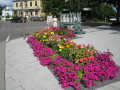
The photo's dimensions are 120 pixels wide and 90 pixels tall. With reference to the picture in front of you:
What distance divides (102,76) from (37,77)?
6.61 feet

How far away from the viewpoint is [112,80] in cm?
515

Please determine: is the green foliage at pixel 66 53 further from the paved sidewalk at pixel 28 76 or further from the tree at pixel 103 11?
the tree at pixel 103 11

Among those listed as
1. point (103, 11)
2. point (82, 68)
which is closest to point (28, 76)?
point (82, 68)

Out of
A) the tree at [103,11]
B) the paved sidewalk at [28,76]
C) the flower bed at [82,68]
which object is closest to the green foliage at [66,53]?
the flower bed at [82,68]

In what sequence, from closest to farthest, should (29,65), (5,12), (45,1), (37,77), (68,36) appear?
(37,77) < (29,65) < (68,36) < (45,1) < (5,12)

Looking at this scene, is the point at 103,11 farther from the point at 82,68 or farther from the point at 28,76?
the point at 28,76

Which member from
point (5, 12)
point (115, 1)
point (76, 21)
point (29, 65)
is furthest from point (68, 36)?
point (5, 12)

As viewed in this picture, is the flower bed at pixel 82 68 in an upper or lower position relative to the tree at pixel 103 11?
lower

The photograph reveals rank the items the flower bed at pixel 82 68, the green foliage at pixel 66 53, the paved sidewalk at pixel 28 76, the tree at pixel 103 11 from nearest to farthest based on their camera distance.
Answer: the flower bed at pixel 82 68
the paved sidewalk at pixel 28 76
the green foliage at pixel 66 53
the tree at pixel 103 11

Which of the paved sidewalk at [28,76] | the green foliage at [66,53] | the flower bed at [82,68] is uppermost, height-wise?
the green foliage at [66,53]

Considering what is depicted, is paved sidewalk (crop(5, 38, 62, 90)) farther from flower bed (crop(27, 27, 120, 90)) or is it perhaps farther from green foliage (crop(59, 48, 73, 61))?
green foliage (crop(59, 48, 73, 61))

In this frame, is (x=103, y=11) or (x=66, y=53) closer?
(x=66, y=53)

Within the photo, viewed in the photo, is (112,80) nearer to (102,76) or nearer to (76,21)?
(102,76)

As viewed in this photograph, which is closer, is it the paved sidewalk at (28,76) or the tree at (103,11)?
the paved sidewalk at (28,76)
